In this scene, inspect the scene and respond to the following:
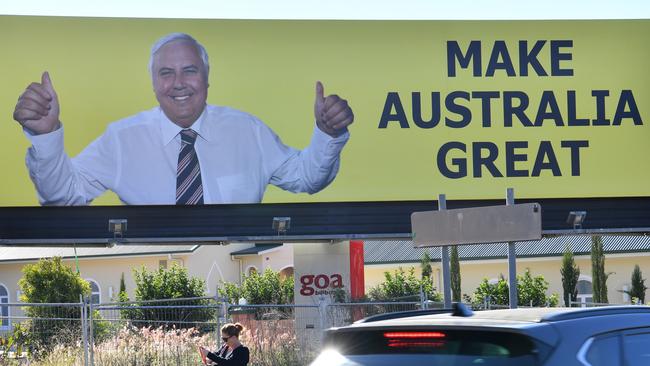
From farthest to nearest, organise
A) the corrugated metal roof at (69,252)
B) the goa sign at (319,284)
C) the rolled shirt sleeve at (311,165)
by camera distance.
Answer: the corrugated metal roof at (69,252), the goa sign at (319,284), the rolled shirt sleeve at (311,165)

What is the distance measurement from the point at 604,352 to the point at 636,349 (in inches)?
11.6

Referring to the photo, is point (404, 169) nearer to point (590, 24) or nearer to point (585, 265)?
point (590, 24)

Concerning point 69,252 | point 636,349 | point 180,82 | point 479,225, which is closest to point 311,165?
point 180,82

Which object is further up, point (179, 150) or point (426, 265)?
point (179, 150)

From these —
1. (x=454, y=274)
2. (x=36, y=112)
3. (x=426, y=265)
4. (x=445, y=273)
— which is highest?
(x=36, y=112)

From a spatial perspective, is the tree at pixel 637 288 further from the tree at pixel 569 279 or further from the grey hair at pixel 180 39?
the grey hair at pixel 180 39

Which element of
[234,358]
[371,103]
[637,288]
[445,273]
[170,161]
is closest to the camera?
[445,273]

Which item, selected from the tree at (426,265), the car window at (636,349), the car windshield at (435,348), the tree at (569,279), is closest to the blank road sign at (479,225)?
the car window at (636,349)

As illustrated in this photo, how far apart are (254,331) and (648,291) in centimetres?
3126

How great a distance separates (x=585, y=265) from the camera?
4634 cm

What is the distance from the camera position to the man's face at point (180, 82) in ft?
66.5

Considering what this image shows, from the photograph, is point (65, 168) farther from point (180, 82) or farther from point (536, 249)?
point (536, 249)

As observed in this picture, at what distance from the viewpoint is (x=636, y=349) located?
5133 millimetres

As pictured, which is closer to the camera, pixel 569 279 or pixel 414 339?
pixel 414 339
